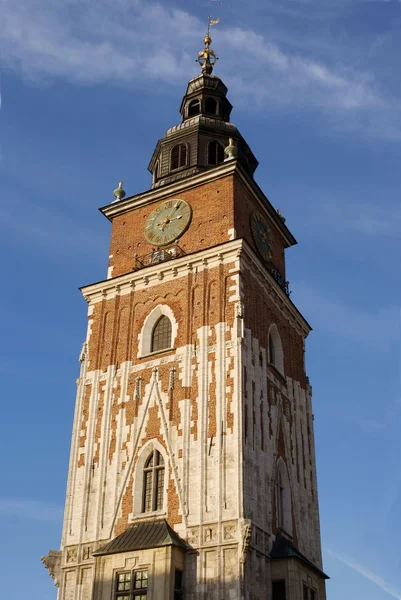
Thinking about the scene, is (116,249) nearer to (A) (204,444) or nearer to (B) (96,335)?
(B) (96,335)

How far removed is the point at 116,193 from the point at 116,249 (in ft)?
11.1

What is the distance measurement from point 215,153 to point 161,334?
36.1ft

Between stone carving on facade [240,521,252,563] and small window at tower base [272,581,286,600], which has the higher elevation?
stone carving on facade [240,521,252,563]

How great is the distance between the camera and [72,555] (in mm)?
29703

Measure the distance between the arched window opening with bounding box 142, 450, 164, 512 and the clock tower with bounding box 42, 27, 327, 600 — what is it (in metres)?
0.04

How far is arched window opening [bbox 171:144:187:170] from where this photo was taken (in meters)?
39.9

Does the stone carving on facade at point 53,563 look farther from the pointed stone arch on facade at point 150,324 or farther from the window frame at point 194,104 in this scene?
the window frame at point 194,104

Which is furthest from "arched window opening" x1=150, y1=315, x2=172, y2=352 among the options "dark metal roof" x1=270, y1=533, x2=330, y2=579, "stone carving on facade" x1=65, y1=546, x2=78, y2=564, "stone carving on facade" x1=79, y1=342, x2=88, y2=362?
"dark metal roof" x1=270, y1=533, x2=330, y2=579

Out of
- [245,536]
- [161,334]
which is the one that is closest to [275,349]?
[161,334]

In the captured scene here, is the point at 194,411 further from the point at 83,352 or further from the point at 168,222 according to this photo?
the point at 168,222

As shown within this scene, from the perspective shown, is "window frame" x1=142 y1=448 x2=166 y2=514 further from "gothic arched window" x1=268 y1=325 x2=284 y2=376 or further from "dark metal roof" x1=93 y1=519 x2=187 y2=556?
"gothic arched window" x1=268 y1=325 x2=284 y2=376

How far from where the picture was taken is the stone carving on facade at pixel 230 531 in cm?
2673

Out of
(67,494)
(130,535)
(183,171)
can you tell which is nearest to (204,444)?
(130,535)

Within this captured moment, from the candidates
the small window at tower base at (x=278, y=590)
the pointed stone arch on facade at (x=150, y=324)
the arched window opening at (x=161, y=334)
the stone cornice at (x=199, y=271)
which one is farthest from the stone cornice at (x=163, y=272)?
the small window at tower base at (x=278, y=590)
